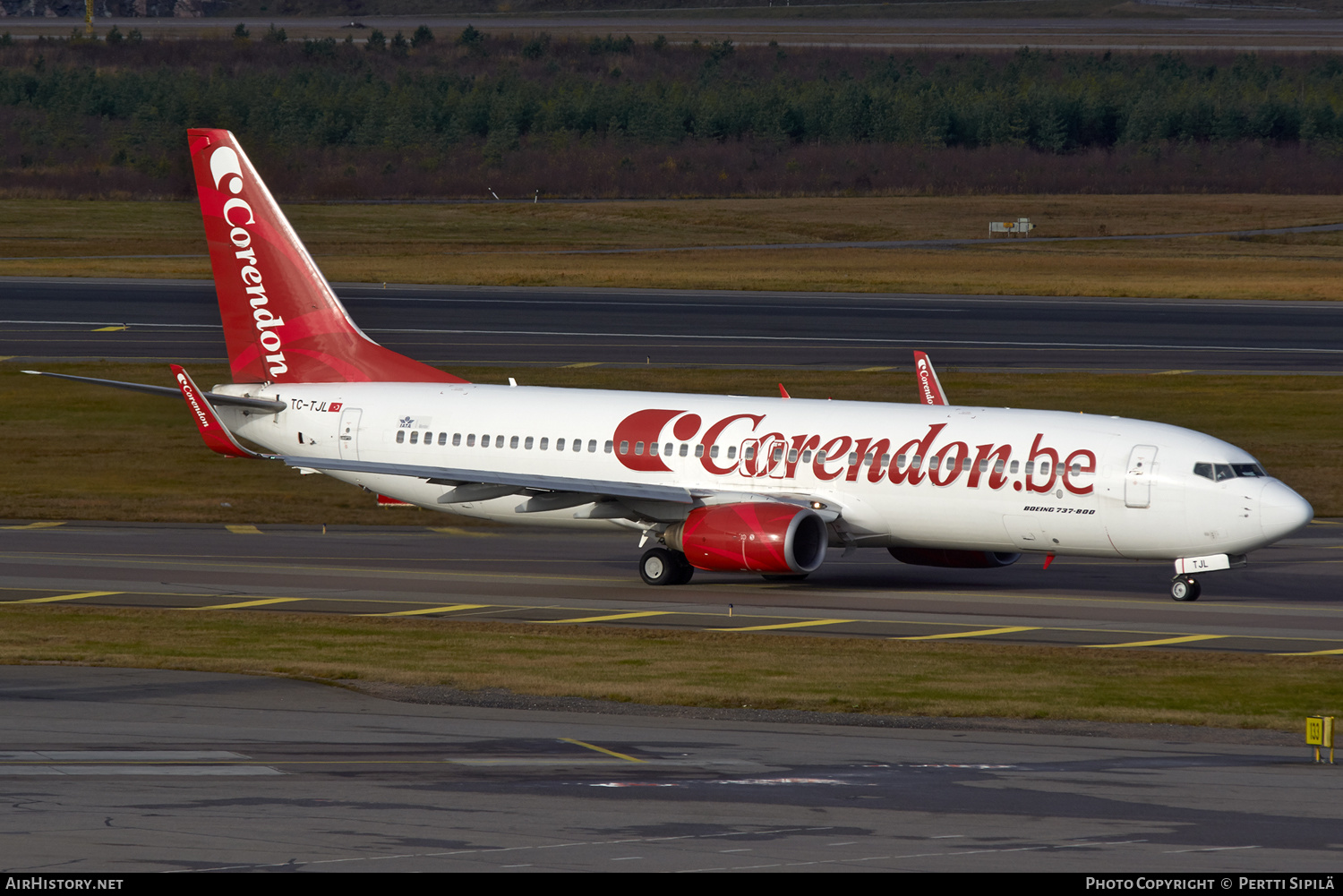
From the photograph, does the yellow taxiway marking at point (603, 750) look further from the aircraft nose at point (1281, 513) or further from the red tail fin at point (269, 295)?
the red tail fin at point (269, 295)

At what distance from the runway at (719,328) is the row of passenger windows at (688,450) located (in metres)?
32.3

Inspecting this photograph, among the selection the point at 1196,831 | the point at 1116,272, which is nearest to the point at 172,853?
the point at 1196,831

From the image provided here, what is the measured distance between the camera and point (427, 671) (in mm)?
30250

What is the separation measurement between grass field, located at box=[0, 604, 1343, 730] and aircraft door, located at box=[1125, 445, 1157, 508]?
5.68 metres

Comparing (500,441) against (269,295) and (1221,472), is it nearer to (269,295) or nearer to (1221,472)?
(269,295)

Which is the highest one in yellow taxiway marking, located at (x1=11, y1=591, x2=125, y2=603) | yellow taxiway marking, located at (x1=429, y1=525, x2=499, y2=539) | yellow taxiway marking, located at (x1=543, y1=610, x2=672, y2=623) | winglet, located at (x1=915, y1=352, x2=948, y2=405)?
winglet, located at (x1=915, y1=352, x2=948, y2=405)

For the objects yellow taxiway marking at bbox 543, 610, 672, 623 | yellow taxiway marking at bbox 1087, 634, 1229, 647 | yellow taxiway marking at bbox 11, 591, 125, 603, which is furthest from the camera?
yellow taxiway marking at bbox 11, 591, 125, 603

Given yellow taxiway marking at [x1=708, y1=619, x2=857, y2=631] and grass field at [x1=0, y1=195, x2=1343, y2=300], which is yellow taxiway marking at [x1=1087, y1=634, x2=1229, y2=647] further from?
grass field at [x1=0, y1=195, x2=1343, y2=300]

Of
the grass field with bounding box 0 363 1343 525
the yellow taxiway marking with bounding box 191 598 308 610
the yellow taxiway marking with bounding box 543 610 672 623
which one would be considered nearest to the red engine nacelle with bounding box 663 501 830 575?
the yellow taxiway marking with bounding box 543 610 672 623

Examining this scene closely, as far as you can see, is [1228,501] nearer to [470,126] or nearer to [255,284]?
[255,284]

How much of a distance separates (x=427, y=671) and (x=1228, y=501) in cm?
1690

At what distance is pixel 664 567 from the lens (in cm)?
4119

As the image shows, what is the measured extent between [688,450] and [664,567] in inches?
106

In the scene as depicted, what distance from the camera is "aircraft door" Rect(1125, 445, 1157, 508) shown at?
3772 cm
